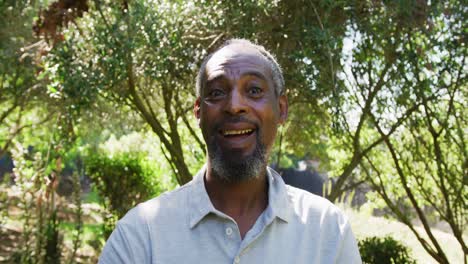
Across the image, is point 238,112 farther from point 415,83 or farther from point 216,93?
point 415,83

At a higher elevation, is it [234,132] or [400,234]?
[234,132]

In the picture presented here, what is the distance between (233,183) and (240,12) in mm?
3335

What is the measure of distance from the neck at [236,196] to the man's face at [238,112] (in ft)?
0.13

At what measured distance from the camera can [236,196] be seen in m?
2.02

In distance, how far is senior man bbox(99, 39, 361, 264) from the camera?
180 centimetres

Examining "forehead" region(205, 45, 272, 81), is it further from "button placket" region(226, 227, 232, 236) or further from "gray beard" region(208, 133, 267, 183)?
"button placket" region(226, 227, 232, 236)

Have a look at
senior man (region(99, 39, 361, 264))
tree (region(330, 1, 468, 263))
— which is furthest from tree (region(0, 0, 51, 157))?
senior man (region(99, 39, 361, 264))

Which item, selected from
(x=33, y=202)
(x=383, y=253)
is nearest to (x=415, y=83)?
(x=383, y=253)

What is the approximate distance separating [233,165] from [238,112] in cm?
17

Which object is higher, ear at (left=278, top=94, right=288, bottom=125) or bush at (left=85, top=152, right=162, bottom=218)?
ear at (left=278, top=94, right=288, bottom=125)

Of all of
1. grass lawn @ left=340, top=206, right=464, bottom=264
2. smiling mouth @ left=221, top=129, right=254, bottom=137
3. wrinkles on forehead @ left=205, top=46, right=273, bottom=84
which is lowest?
grass lawn @ left=340, top=206, right=464, bottom=264

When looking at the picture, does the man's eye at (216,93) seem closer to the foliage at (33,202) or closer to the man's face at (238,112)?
the man's face at (238,112)

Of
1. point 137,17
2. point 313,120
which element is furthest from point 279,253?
point 313,120

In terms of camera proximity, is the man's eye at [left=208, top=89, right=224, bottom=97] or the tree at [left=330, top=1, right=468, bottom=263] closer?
the man's eye at [left=208, top=89, right=224, bottom=97]
